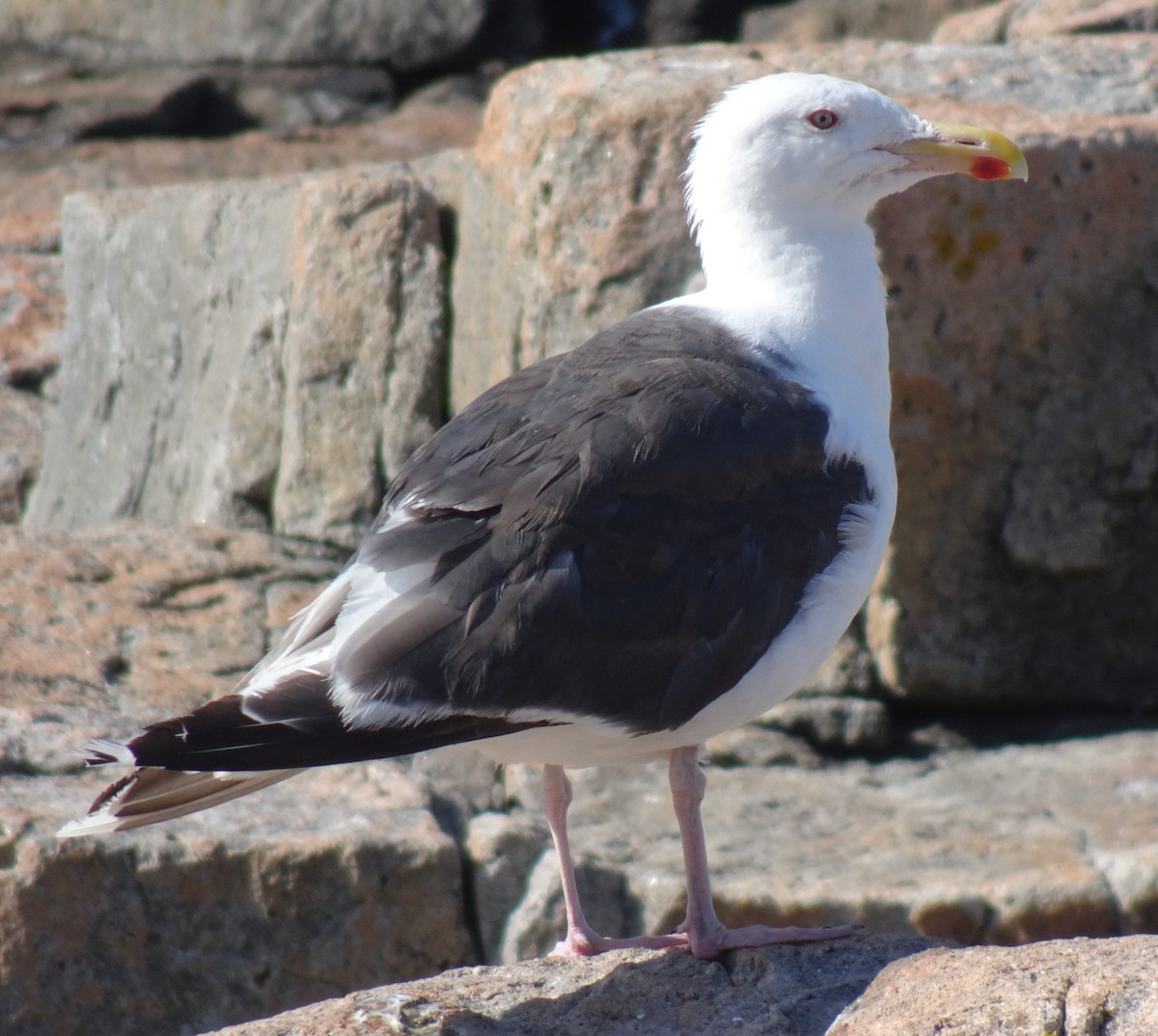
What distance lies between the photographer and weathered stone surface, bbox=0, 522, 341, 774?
184 inches

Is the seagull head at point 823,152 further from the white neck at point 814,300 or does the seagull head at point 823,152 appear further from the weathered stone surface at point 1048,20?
the weathered stone surface at point 1048,20

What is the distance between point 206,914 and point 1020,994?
82.7 inches

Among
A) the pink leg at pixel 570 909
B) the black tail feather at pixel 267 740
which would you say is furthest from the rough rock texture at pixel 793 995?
the black tail feather at pixel 267 740

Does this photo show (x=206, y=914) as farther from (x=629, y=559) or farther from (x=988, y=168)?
(x=988, y=168)

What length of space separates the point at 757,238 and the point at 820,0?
783 cm

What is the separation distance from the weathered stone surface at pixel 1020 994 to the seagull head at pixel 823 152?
1.83 m

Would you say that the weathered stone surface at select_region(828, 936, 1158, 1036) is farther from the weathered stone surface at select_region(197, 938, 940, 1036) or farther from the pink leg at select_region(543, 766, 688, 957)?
the pink leg at select_region(543, 766, 688, 957)

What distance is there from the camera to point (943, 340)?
17.8 feet

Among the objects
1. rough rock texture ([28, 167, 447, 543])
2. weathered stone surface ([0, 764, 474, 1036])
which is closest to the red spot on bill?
weathered stone surface ([0, 764, 474, 1036])

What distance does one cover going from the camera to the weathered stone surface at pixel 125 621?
15.3 feet

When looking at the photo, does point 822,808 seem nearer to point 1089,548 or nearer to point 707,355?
point 1089,548

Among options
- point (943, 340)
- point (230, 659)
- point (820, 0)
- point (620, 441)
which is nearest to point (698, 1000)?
point (620, 441)

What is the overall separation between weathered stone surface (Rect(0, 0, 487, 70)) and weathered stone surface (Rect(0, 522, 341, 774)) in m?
6.46

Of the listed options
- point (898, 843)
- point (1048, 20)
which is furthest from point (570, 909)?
point (1048, 20)
